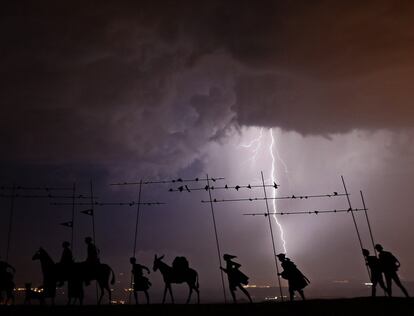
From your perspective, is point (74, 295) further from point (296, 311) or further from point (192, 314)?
point (296, 311)

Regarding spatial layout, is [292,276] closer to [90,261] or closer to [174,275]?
[174,275]

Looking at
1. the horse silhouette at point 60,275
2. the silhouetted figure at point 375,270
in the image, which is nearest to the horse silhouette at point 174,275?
the horse silhouette at point 60,275

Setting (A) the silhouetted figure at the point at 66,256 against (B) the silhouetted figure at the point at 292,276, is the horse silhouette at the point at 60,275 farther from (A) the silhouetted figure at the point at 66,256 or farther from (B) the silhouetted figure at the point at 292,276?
(B) the silhouetted figure at the point at 292,276

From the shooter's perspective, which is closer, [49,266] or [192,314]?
[192,314]

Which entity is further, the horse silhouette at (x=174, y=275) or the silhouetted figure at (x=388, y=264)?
the horse silhouette at (x=174, y=275)

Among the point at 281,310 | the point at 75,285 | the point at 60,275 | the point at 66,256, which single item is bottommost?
the point at 281,310

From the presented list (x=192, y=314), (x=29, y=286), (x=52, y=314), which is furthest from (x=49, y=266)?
(x=29, y=286)

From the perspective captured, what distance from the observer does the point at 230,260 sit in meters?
16.6

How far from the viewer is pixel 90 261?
1655 centimetres

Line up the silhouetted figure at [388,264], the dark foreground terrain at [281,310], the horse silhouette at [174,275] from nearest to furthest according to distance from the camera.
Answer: the dark foreground terrain at [281,310] < the silhouetted figure at [388,264] < the horse silhouette at [174,275]

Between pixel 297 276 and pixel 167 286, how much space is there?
608cm

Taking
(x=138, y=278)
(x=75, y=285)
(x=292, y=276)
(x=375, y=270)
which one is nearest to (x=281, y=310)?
(x=292, y=276)

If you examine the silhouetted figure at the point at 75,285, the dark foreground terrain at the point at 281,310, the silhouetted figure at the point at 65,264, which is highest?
the silhouetted figure at the point at 65,264

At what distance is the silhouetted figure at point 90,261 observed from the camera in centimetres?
1641
